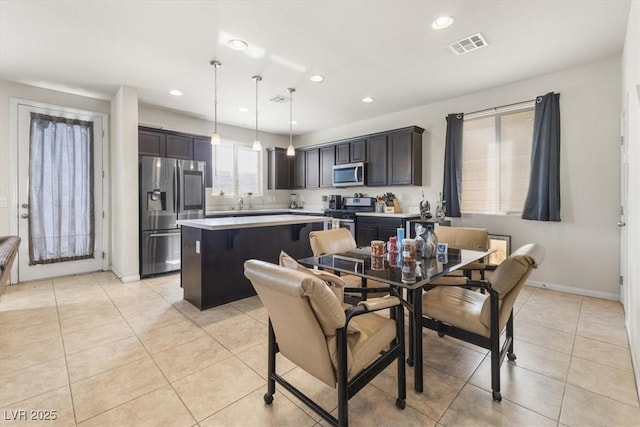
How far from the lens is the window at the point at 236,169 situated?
20.3 ft

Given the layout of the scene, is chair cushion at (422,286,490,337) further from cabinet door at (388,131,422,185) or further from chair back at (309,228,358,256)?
cabinet door at (388,131,422,185)

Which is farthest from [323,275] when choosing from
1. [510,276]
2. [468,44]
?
[468,44]

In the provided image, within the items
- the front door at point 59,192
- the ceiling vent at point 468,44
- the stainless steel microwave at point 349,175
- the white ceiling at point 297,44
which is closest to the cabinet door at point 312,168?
the stainless steel microwave at point 349,175

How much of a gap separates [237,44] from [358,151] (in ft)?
10.4

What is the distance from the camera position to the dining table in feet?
5.73

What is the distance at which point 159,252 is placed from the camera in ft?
14.7

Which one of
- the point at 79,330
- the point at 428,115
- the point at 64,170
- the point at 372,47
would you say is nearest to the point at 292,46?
the point at 372,47

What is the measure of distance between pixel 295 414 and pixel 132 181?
394 centimetres

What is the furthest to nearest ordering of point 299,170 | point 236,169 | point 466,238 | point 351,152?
1. point 299,170
2. point 236,169
3. point 351,152
4. point 466,238

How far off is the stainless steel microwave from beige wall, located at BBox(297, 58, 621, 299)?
239 cm

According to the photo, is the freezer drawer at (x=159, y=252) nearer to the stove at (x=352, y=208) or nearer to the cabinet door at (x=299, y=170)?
the stove at (x=352, y=208)

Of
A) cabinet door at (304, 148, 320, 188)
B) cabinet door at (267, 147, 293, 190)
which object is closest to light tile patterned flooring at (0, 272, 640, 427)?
cabinet door at (304, 148, 320, 188)

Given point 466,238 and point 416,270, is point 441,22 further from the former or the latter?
point 416,270

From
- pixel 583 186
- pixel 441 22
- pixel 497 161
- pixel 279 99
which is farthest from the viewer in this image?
pixel 279 99
